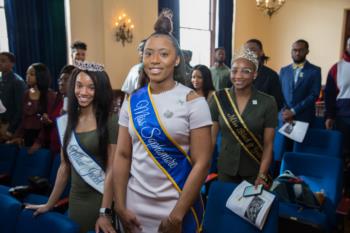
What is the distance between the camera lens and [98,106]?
1.53 m

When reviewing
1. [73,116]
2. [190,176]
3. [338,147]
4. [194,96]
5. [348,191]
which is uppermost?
Result: [194,96]

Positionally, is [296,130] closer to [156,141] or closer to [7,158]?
[156,141]

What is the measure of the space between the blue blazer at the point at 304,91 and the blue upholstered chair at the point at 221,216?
1.81 m

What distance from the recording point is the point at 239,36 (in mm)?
7723

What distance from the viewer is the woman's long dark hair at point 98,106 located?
1489mm

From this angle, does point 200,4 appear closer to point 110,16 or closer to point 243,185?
point 110,16

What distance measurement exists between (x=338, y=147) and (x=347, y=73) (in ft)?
2.56

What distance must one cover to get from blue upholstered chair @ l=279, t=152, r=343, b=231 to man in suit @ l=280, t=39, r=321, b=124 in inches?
39.0

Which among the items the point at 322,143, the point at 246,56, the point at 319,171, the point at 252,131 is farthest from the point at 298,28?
the point at 252,131

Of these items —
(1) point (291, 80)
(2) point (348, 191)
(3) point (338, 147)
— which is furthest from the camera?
(1) point (291, 80)

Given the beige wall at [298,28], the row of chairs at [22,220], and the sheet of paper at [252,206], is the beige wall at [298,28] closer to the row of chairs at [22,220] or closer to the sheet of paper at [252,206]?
the sheet of paper at [252,206]

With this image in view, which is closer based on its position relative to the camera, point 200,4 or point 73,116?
point 73,116

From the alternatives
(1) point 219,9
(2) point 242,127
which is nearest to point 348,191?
(2) point 242,127

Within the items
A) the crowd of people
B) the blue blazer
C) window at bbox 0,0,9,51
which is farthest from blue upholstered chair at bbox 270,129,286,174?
window at bbox 0,0,9,51
